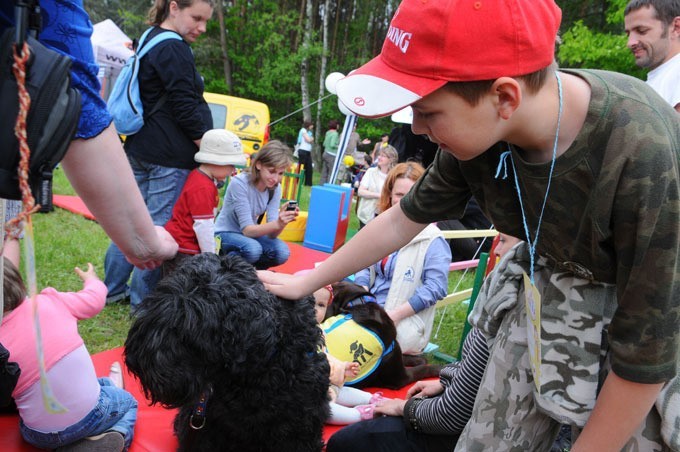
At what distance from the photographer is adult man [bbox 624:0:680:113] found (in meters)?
2.75

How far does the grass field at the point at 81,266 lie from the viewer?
11.8 ft

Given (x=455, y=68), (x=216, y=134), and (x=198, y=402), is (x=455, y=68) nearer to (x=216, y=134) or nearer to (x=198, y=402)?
(x=198, y=402)

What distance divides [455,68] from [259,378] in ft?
4.36

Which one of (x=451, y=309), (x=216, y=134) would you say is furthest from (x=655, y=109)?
(x=451, y=309)

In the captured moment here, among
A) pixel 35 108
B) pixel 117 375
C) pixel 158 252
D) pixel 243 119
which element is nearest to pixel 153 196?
pixel 117 375

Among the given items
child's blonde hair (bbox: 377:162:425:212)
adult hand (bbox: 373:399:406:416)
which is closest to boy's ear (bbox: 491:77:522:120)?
adult hand (bbox: 373:399:406:416)

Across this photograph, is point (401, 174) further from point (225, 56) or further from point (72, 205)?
point (225, 56)

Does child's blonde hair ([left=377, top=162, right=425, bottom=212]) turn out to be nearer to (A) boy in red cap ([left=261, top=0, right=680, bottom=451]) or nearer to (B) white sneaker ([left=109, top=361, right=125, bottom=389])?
(B) white sneaker ([left=109, top=361, right=125, bottom=389])

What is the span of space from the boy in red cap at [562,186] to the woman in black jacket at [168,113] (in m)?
2.67

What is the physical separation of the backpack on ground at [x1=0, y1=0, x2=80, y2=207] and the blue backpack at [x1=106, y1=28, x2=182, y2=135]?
2.75 m

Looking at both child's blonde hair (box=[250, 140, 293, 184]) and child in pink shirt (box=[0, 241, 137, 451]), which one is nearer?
child in pink shirt (box=[0, 241, 137, 451])

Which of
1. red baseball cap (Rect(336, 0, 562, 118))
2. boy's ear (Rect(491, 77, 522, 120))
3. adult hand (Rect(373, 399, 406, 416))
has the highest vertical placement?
red baseball cap (Rect(336, 0, 562, 118))

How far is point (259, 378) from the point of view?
6.24ft

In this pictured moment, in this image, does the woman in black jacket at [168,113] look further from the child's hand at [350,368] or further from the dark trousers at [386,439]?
the dark trousers at [386,439]
